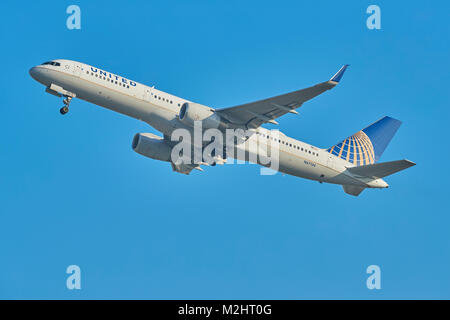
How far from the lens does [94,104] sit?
141ft

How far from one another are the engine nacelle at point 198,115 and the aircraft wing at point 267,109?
0.56 metres

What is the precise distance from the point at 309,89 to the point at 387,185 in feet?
44.2

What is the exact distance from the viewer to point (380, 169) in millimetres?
45469

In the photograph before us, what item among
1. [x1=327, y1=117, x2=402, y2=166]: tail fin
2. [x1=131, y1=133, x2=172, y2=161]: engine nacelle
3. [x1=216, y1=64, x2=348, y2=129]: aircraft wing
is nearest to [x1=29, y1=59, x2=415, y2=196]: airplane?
[x1=216, y1=64, x2=348, y2=129]: aircraft wing

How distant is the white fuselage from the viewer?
42.2 m

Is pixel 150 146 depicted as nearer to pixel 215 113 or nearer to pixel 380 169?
pixel 215 113

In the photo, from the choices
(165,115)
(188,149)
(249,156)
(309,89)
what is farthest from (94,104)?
(309,89)

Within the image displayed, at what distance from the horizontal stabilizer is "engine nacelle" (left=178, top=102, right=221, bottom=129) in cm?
1146

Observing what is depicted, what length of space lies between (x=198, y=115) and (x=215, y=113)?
1.47 m

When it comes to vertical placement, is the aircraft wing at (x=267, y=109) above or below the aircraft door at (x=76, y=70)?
below

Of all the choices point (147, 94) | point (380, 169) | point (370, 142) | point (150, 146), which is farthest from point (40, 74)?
point (370, 142)

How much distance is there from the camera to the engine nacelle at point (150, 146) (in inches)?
1908

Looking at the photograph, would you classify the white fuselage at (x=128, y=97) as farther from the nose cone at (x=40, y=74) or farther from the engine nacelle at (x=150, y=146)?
the engine nacelle at (x=150, y=146)

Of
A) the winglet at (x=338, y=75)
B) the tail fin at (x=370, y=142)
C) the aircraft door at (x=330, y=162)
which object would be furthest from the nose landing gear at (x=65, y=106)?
the tail fin at (x=370, y=142)
